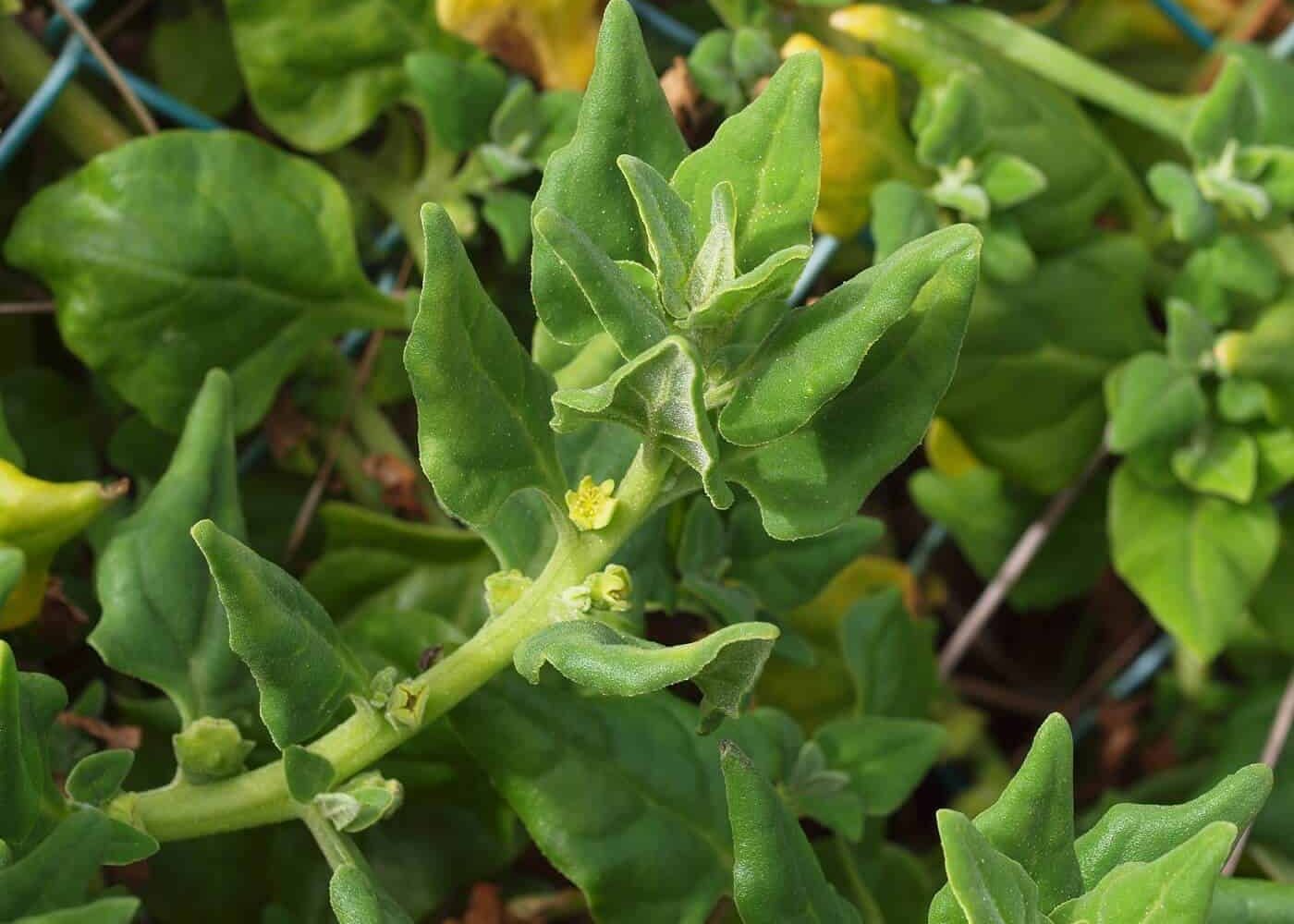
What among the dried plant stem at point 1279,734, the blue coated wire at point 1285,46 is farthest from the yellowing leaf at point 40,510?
the blue coated wire at point 1285,46

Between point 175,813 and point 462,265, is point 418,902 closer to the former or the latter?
point 175,813

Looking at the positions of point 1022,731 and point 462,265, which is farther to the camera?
point 1022,731

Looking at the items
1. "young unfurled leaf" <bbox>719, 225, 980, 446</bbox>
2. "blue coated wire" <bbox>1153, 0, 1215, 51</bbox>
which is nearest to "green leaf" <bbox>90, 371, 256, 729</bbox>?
"young unfurled leaf" <bbox>719, 225, 980, 446</bbox>

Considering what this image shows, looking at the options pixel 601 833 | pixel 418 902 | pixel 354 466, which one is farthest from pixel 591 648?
pixel 354 466

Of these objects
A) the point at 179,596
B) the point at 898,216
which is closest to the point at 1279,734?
the point at 898,216

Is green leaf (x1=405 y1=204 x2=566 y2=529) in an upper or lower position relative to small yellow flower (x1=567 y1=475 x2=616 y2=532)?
upper

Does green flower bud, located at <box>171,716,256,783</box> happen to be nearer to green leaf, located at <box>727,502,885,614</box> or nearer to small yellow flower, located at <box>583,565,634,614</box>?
small yellow flower, located at <box>583,565,634,614</box>
